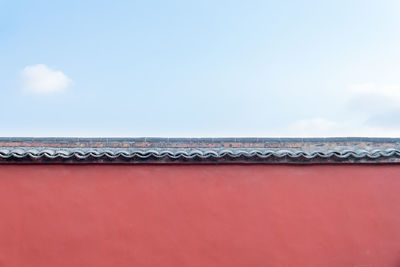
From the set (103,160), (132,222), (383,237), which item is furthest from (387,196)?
(103,160)

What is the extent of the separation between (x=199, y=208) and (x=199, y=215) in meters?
0.08

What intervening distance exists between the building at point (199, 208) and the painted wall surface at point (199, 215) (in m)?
0.01

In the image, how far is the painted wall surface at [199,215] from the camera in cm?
401

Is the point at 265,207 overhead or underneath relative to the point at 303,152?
underneath

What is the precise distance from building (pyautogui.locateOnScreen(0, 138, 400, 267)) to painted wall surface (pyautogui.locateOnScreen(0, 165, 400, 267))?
0.01m

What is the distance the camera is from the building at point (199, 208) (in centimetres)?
401

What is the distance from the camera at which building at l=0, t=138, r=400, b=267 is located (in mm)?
4012

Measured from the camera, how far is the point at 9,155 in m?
4.00

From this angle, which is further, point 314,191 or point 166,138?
point 166,138

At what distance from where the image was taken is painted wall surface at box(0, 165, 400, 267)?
4008 millimetres

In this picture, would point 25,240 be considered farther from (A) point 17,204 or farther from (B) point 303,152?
(B) point 303,152

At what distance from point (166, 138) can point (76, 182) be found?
3.19m

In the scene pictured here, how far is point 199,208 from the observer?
4.14 metres

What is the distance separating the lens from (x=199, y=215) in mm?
4121
